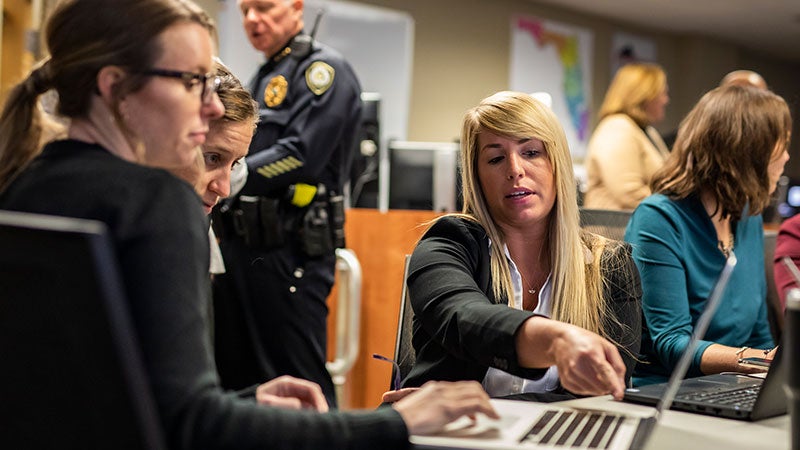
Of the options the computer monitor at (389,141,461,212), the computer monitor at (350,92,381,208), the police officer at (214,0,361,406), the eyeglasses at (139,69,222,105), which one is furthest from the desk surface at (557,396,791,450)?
the computer monitor at (350,92,381,208)

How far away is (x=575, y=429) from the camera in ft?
3.53

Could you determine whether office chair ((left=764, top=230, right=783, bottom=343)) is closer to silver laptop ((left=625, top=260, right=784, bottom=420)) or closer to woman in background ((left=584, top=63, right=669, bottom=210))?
silver laptop ((left=625, top=260, right=784, bottom=420))

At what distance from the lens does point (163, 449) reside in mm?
774

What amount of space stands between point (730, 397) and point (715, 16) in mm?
8569

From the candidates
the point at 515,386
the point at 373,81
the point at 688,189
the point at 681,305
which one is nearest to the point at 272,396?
the point at 515,386

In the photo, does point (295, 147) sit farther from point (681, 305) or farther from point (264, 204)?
point (681, 305)

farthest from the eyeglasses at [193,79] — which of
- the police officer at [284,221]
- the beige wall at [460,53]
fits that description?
the beige wall at [460,53]

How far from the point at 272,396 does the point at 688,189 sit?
4.44 feet

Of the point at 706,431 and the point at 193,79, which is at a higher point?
the point at 193,79

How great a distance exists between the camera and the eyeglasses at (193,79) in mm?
1038

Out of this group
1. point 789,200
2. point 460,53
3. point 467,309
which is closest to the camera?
point 467,309

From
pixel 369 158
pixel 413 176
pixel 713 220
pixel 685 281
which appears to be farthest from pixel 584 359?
pixel 369 158

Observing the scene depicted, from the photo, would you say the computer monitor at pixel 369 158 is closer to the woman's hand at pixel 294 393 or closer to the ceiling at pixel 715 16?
the woman's hand at pixel 294 393

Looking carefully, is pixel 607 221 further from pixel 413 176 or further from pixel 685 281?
pixel 413 176
